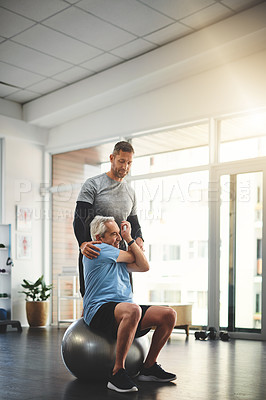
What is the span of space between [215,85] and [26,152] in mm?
3623

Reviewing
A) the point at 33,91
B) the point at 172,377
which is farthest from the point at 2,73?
the point at 172,377

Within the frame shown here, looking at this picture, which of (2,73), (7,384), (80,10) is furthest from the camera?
(2,73)

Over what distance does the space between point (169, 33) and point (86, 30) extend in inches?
37.6

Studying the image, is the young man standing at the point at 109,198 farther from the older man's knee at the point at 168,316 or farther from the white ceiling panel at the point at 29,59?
the white ceiling panel at the point at 29,59

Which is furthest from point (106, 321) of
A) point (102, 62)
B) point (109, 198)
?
point (102, 62)

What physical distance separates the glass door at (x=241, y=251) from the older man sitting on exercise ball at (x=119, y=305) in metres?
2.99

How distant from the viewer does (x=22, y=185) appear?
8328 mm

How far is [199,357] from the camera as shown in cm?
431

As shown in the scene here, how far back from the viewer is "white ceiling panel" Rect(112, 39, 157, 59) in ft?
20.3

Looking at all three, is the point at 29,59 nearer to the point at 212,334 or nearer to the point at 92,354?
the point at 212,334

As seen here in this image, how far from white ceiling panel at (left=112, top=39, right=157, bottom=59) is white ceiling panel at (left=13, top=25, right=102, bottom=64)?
0.27m

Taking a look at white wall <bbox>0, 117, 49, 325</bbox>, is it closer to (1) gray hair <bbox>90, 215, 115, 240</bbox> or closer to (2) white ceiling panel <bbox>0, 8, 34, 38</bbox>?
(2) white ceiling panel <bbox>0, 8, 34, 38</bbox>

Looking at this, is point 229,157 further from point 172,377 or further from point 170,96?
point 172,377

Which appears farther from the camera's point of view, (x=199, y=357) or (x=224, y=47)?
(x=224, y=47)
